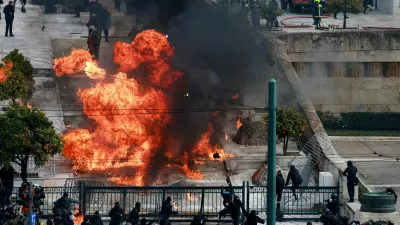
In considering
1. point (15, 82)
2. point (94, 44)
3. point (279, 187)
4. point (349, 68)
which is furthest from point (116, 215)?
point (349, 68)

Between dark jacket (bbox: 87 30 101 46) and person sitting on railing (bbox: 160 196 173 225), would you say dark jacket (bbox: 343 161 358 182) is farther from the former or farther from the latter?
dark jacket (bbox: 87 30 101 46)

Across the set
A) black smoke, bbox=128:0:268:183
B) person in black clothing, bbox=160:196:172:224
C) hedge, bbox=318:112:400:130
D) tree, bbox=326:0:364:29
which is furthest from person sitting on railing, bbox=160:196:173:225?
tree, bbox=326:0:364:29

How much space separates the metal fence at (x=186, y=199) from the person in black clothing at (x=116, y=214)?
1.61m

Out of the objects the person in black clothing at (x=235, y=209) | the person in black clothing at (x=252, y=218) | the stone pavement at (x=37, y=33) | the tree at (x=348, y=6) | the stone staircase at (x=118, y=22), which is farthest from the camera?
the tree at (x=348, y=6)

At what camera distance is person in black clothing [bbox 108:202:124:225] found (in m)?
27.7

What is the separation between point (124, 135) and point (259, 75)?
360 inches

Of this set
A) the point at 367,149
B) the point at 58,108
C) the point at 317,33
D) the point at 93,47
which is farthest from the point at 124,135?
the point at 317,33

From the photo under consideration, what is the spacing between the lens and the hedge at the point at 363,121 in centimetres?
4844

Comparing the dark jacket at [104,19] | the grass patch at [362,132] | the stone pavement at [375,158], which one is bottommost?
the grass patch at [362,132]

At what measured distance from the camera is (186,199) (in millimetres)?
30484

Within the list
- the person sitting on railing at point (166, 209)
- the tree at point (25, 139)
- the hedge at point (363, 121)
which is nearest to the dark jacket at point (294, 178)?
the person sitting on railing at point (166, 209)

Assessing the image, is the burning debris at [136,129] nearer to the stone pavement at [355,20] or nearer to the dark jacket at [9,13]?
the dark jacket at [9,13]

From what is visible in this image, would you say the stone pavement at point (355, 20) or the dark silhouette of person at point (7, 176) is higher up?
the stone pavement at point (355, 20)

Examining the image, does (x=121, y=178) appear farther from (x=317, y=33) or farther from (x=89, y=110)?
(x=317, y=33)
